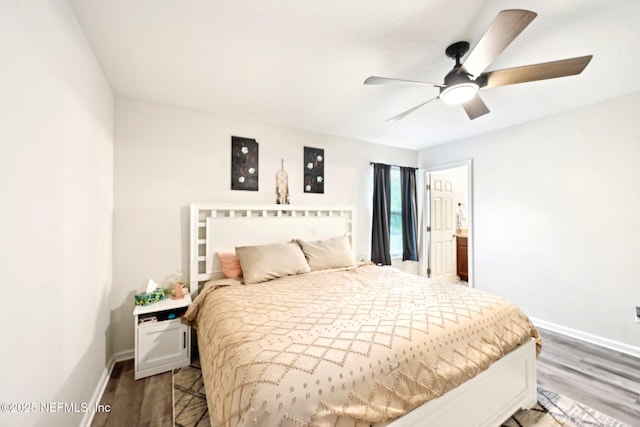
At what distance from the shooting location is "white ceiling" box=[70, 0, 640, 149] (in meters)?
1.41

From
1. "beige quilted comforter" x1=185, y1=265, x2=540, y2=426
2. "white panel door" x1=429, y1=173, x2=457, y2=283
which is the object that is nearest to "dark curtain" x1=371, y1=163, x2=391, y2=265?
"white panel door" x1=429, y1=173, x2=457, y2=283

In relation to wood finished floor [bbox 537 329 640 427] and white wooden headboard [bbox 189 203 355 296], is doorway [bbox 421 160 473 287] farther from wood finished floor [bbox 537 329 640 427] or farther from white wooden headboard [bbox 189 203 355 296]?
white wooden headboard [bbox 189 203 355 296]

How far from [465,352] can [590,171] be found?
8.91 ft

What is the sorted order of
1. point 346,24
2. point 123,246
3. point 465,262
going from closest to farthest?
point 346,24
point 123,246
point 465,262

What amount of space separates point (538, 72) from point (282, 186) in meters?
2.51

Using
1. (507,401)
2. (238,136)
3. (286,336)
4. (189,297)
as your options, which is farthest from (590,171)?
(189,297)

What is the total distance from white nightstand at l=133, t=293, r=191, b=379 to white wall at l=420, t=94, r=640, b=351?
379 centimetres

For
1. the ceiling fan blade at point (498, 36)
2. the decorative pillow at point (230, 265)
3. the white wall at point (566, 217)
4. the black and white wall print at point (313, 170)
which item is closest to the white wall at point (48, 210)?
the decorative pillow at point (230, 265)

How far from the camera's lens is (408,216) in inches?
169

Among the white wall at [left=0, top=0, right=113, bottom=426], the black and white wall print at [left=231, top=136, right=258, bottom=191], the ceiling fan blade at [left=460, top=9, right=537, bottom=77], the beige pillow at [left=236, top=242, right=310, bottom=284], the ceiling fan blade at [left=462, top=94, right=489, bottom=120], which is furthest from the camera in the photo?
the black and white wall print at [left=231, top=136, right=258, bottom=191]

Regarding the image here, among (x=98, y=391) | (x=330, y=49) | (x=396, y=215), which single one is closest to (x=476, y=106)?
(x=330, y=49)

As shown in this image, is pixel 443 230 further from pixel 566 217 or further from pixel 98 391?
pixel 98 391

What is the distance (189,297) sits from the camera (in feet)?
7.88

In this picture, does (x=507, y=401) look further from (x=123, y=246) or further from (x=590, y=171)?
(x=123, y=246)
